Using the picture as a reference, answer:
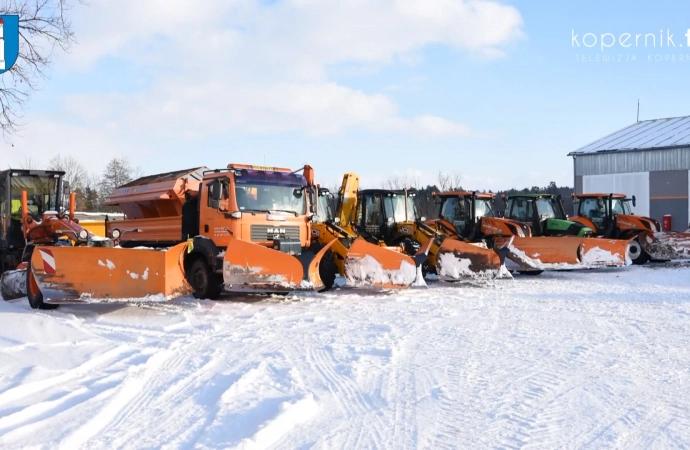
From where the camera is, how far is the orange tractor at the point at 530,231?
50.9 ft

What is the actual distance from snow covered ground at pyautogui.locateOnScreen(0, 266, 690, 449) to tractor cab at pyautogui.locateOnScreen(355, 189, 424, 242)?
588cm

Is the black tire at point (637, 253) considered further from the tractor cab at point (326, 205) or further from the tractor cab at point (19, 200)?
the tractor cab at point (19, 200)

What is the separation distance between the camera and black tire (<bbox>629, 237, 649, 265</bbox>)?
760 inches

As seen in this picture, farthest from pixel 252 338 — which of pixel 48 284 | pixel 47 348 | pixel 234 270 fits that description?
pixel 48 284

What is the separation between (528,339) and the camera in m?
7.61

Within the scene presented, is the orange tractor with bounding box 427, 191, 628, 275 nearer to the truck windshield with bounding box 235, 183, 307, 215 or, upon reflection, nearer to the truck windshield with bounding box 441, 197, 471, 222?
the truck windshield with bounding box 441, 197, 471, 222

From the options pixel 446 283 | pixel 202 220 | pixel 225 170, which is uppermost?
pixel 225 170

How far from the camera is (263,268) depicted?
35.0 ft

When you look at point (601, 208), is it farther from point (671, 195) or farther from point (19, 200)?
point (671, 195)

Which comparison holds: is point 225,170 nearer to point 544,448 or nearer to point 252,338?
point 252,338

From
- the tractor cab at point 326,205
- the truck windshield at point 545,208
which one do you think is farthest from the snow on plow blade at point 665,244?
the tractor cab at point 326,205

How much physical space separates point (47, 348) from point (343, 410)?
4036 millimetres

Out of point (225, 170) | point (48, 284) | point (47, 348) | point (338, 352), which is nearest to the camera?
point (338, 352)

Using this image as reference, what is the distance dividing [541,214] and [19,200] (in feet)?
42.8
